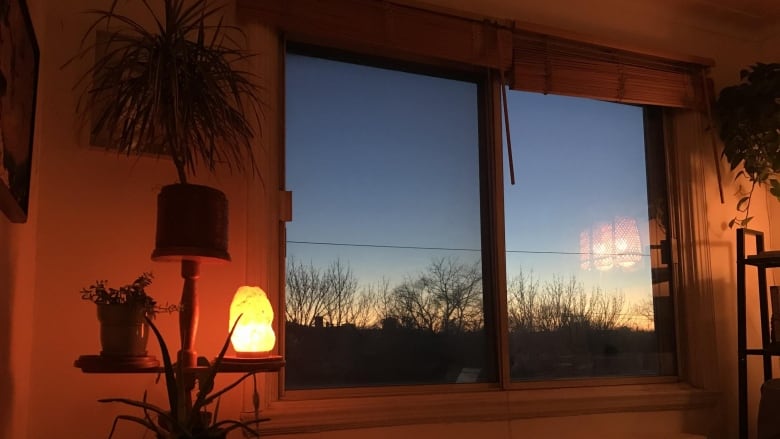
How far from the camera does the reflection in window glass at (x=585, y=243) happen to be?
110 inches

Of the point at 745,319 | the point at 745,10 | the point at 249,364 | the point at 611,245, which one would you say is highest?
the point at 745,10

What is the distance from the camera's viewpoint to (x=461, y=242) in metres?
2.72

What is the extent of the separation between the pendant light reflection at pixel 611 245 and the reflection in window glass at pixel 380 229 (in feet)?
1.70

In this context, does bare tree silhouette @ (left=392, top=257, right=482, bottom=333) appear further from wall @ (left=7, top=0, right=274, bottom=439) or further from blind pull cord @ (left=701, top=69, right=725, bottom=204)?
blind pull cord @ (left=701, top=69, right=725, bottom=204)

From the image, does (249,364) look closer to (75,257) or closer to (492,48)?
(75,257)

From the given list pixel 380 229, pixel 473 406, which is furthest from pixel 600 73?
pixel 473 406

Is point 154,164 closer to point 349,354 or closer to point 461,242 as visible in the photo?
point 349,354

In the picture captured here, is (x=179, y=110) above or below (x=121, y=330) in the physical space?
above

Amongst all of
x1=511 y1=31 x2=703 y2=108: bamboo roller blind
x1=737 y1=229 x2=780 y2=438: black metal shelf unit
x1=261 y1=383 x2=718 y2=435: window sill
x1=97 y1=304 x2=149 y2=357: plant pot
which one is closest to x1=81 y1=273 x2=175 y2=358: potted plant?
x1=97 y1=304 x2=149 y2=357: plant pot

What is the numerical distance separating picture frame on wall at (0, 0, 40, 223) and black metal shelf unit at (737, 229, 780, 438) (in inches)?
102

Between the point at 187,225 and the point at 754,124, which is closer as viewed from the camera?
the point at 187,225

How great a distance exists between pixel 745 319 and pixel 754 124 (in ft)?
2.62

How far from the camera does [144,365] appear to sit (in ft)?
5.57

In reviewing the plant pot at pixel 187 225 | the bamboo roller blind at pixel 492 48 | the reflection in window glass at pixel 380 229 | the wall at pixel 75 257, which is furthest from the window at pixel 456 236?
the plant pot at pixel 187 225
